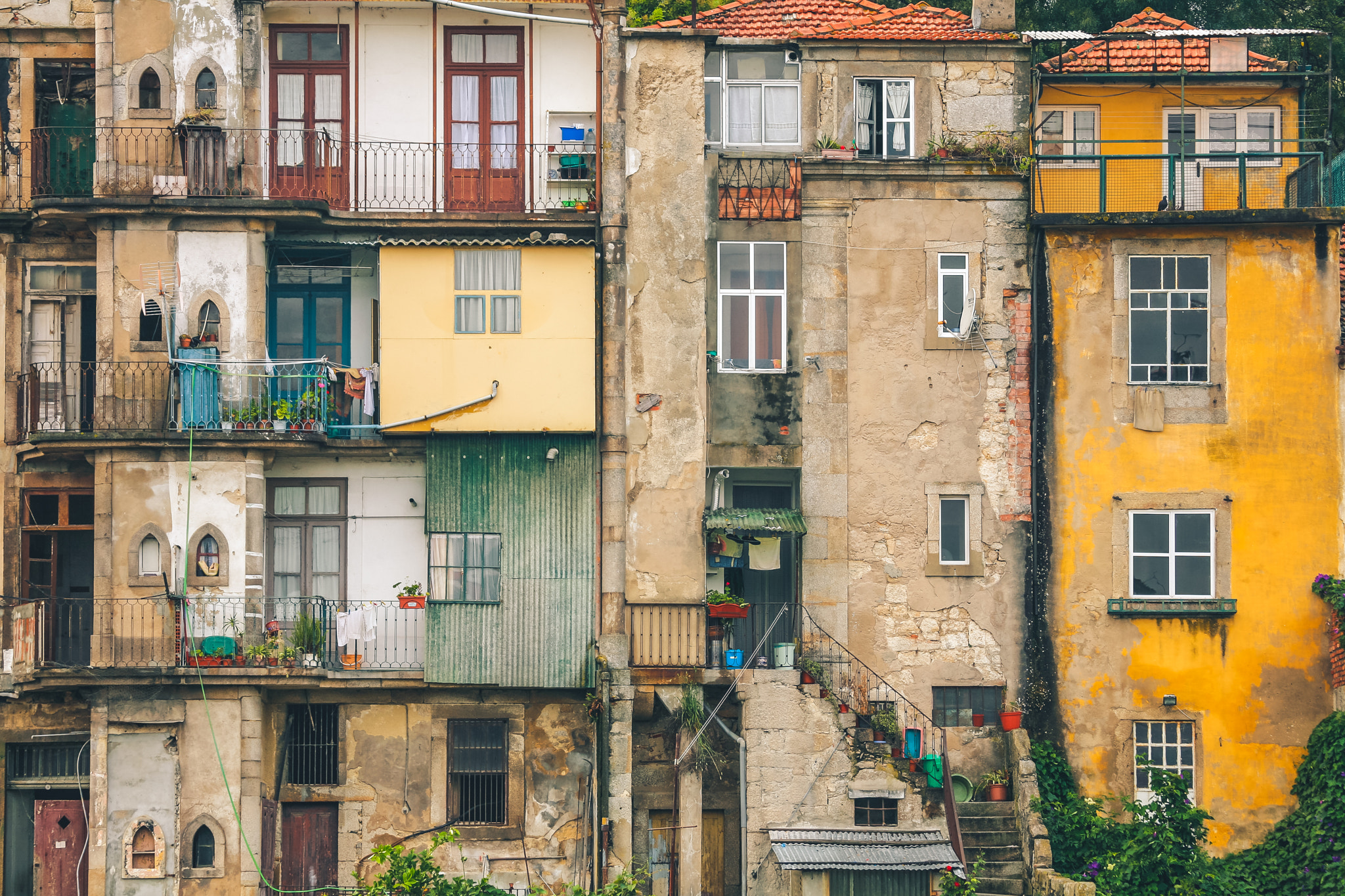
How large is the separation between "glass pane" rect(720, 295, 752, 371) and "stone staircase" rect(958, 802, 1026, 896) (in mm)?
8546

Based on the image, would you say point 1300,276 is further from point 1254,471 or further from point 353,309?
point 353,309

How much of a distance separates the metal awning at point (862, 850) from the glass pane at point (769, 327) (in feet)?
27.0

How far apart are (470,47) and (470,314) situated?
5.00m

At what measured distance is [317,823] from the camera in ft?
96.9

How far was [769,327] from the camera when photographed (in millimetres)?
30359

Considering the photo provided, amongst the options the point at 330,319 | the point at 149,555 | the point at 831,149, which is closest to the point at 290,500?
the point at 149,555

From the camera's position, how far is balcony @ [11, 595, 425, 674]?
28.6 meters

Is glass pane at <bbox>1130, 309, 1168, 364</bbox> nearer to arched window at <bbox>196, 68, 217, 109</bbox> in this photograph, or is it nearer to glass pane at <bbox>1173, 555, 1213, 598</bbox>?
glass pane at <bbox>1173, 555, 1213, 598</bbox>

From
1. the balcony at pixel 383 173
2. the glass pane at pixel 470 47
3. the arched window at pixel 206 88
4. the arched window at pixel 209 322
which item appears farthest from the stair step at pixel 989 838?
the arched window at pixel 206 88

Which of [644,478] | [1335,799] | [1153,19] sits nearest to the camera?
[1335,799]

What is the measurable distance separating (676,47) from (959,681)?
39.6 feet

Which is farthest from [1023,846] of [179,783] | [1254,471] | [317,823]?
[179,783]

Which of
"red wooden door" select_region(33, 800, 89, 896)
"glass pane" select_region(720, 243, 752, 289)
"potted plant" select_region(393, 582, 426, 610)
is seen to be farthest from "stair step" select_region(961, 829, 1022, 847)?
"red wooden door" select_region(33, 800, 89, 896)

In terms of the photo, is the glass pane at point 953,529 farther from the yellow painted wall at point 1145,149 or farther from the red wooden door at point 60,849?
the red wooden door at point 60,849
